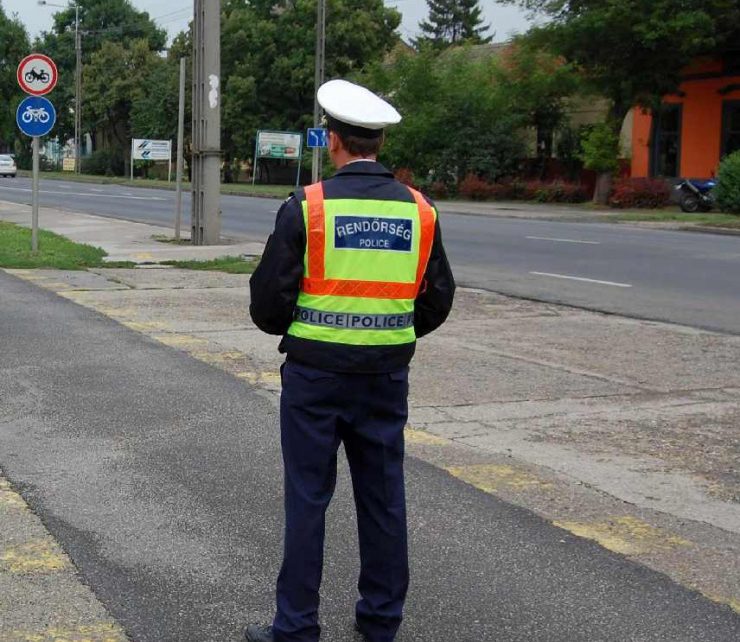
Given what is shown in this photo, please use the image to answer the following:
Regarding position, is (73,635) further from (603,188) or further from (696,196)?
(603,188)

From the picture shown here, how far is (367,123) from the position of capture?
140 inches

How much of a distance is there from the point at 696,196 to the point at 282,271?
3193 centimetres

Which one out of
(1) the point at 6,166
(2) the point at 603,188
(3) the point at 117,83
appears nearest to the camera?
(2) the point at 603,188

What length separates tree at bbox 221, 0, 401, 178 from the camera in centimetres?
6331

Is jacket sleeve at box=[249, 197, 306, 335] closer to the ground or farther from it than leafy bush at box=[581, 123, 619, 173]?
closer to the ground

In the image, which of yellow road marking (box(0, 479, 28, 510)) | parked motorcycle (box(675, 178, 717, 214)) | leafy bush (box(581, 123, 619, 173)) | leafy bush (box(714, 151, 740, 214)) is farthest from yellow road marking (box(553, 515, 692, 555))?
leafy bush (box(581, 123, 619, 173))

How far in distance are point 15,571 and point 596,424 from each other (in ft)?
12.7

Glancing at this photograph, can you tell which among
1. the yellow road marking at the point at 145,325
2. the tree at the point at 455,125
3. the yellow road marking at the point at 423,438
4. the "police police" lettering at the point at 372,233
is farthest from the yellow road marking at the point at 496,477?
the tree at the point at 455,125

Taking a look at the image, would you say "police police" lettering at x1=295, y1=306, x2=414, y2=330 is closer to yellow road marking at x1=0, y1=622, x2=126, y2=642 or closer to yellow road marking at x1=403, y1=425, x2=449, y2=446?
yellow road marking at x1=0, y1=622, x2=126, y2=642

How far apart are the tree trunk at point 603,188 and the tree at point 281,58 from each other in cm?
2600

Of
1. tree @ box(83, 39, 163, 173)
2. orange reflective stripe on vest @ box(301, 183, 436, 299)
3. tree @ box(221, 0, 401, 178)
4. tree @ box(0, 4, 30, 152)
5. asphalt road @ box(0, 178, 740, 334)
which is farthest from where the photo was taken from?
tree @ box(0, 4, 30, 152)

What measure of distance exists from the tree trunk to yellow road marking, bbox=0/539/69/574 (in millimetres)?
35216

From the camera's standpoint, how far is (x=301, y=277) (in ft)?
Result: 11.8

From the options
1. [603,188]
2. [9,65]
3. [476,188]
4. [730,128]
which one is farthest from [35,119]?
[9,65]
